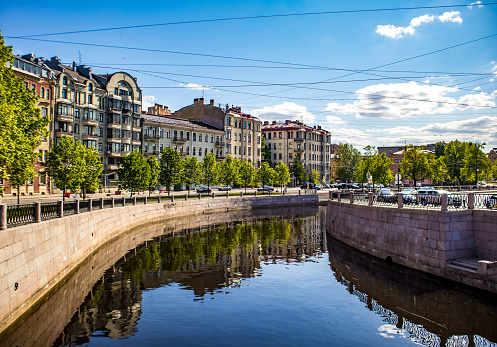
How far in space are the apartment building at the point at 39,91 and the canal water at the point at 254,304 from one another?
2684 cm

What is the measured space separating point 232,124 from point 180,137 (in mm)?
16125

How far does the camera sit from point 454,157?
3302 inches

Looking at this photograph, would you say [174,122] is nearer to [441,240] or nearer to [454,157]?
[454,157]

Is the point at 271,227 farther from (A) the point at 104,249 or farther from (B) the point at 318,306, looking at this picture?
(B) the point at 318,306

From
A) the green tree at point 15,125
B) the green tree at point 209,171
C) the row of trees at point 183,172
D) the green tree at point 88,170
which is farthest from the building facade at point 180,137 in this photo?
the green tree at point 15,125

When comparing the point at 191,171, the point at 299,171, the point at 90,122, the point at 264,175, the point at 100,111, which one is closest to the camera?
the point at 90,122

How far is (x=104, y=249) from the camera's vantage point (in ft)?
88.8

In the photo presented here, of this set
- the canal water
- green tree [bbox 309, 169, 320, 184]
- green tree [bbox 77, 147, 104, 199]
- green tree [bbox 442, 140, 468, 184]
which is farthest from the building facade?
green tree [bbox 442, 140, 468, 184]

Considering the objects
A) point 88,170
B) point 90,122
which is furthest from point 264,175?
point 88,170

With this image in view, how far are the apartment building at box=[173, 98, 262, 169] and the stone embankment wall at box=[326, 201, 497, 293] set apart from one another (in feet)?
208

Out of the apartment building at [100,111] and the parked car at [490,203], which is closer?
the parked car at [490,203]

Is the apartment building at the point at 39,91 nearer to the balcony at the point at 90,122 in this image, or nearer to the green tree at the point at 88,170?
the balcony at the point at 90,122

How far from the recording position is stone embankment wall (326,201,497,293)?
17.6m

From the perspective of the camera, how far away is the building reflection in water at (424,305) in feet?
43.7
